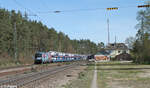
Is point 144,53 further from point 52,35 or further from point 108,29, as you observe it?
point 52,35

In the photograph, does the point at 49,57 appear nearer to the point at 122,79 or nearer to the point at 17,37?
the point at 17,37

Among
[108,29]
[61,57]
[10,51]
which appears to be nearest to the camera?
[10,51]

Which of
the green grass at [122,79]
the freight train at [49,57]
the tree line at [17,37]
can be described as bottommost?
the green grass at [122,79]

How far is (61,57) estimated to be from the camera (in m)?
78.8

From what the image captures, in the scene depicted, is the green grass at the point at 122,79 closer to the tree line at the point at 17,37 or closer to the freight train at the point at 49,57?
the freight train at the point at 49,57

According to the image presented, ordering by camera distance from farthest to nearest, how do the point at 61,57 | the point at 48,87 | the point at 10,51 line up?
the point at 61,57 < the point at 10,51 < the point at 48,87

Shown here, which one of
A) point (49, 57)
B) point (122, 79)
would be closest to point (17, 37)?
point (49, 57)

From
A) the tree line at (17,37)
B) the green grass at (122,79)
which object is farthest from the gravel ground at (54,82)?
the tree line at (17,37)

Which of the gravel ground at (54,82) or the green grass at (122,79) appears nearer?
the gravel ground at (54,82)

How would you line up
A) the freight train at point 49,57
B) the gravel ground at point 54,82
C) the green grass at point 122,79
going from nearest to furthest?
the gravel ground at point 54,82 < the green grass at point 122,79 < the freight train at point 49,57

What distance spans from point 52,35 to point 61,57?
52.9 metres

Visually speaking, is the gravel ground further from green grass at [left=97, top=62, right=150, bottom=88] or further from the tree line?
the tree line

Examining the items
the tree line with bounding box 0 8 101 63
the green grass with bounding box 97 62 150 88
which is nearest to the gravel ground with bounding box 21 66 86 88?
the green grass with bounding box 97 62 150 88

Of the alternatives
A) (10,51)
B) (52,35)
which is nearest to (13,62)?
(10,51)
